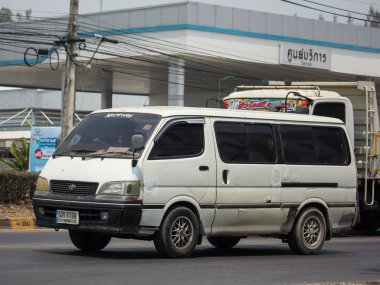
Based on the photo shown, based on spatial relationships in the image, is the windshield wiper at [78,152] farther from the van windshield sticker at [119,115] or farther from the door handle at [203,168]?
the door handle at [203,168]

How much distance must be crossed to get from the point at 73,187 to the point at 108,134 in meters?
0.93

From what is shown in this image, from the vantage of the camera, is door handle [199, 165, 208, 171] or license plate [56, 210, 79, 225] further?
door handle [199, 165, 208, 171]

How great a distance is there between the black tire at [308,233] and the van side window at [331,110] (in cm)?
357

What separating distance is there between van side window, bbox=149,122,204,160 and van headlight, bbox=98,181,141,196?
18.8 inches

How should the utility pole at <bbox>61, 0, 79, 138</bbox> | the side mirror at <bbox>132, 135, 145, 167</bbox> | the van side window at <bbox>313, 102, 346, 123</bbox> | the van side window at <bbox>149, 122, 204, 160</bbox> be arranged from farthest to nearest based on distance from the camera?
the utility pole at <bbox>61, 0, 79, 138</bbox>
the van side window at <bbox>313, 102, 346, 123</bbox>
the van side window at <bbox>149, 122, 204, 160</bbox>
the side mirror at <bbox>132, 135, 145, 167</bbox>

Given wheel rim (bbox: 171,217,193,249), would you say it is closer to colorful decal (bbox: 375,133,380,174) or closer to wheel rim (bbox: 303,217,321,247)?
wheel rim (bbox: 303,217,321,247)

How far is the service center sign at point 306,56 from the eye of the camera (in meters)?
40.0

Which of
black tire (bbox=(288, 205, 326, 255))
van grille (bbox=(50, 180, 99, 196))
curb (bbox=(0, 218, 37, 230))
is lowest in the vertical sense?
curb (bbox=(0, 218, 37, 230))

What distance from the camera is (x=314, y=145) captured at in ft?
46.6

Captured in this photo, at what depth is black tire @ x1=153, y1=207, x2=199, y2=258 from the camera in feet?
39.2

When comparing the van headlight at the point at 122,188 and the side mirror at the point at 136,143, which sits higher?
the side mirror at the point at 136,143

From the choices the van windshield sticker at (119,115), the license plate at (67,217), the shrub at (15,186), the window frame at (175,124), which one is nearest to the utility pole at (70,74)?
the shrub at (15,186)

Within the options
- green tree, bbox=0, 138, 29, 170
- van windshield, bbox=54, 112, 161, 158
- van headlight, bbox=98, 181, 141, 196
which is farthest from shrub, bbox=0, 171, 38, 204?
green tree, bbox=0, 138, 29, 170

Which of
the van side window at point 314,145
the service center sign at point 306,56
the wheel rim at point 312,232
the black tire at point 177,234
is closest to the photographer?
the black tire at point 177,234
